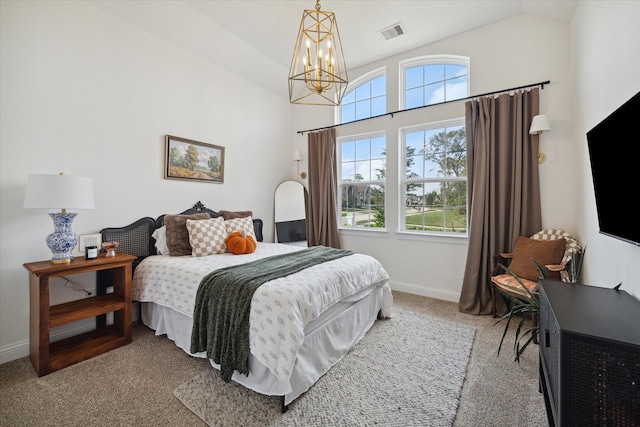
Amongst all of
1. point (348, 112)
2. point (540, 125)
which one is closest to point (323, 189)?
point (348, 112)

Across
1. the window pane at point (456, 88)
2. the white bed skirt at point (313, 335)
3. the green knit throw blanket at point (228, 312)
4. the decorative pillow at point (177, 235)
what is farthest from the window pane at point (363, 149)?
the decorative pillow at point (177, 235)

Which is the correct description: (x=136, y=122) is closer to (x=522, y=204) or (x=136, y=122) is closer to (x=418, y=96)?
(x=418, y=96)

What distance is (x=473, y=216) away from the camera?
300 centimetres

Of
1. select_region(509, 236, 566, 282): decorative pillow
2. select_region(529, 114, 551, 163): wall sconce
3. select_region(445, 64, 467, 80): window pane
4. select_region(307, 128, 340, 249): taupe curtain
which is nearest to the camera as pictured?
select_region(509, 236, 566, 282): decorative pillow

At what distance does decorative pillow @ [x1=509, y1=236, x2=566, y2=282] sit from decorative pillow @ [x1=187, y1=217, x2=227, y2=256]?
2.95 meters

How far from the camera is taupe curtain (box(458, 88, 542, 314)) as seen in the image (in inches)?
109

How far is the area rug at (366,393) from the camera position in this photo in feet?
4.99

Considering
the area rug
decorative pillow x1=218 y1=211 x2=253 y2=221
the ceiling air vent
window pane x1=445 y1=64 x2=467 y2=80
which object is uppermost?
the ceiling air vent

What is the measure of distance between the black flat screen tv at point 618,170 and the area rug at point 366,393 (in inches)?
51.1

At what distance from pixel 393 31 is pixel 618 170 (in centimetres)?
279

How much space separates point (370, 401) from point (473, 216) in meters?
2.24

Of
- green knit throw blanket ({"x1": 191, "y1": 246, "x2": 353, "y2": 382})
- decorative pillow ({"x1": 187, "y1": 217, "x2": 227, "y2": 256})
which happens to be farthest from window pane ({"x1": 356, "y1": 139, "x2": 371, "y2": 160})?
green knit throw blanket ({"x1": 191, "y1": 246, "x2": 353, "y2": 382})

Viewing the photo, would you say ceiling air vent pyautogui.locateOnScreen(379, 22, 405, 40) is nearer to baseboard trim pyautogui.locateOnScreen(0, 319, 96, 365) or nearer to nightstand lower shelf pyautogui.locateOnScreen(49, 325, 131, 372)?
nightstand lower shelf pyautogui.locateOnScreen(49, 325, 131, 372)

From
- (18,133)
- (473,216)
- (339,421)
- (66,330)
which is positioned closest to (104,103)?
(18,133)
